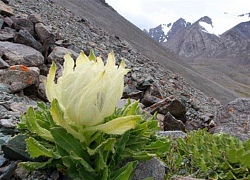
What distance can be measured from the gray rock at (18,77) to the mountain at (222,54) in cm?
10859

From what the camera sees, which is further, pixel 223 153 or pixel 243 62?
pixel 243 62

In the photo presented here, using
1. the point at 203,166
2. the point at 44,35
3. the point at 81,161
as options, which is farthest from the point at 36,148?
the point at 44,35

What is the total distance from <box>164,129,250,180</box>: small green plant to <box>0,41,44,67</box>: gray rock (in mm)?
5110

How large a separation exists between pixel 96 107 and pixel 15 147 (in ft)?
3.36

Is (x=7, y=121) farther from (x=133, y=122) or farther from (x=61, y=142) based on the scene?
(x=133, y=122)

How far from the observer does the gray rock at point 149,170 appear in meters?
3.13

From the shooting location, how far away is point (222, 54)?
169375 mm

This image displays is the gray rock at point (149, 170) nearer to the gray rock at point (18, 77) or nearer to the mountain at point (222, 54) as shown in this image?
the gray rock at point (18, 77)

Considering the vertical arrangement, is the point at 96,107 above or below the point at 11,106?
above

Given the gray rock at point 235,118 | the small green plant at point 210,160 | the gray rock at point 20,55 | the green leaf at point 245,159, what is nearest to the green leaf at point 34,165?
the small green plant at point 210,160

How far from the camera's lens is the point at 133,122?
2.51 meters

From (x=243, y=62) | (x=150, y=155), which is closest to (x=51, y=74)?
(x=150, y=155)

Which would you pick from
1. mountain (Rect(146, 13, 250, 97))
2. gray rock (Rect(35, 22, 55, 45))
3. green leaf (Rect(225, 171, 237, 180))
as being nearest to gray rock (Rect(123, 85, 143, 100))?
gray rock (Rect(35, 22, 55, 45))

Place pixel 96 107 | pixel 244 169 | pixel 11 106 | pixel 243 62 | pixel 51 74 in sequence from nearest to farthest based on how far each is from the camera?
pixel 96 107
pixel 51 74
pixel 244 169
pixel 11 106
pixel 243 62
